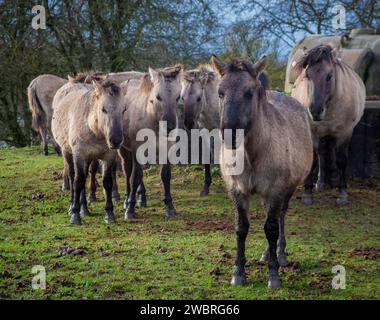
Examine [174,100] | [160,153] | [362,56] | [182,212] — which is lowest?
[182,212]

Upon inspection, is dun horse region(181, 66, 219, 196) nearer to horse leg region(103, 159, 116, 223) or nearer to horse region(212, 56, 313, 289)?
horse leg region(103, 159, 116, 223)

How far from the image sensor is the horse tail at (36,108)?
500 inches

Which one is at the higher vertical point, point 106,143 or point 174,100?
point 174,100

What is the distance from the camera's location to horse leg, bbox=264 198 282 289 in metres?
4.49

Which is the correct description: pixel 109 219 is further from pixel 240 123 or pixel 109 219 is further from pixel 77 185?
pixel 240 123

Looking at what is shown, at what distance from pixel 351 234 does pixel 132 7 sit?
9335mm

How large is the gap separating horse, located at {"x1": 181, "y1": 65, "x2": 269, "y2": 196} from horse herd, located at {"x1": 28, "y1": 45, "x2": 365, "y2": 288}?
0.01 meters

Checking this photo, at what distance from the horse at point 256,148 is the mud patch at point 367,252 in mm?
1199

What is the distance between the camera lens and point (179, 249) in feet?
19.1

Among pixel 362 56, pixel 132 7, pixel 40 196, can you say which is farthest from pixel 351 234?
pixel 132 7

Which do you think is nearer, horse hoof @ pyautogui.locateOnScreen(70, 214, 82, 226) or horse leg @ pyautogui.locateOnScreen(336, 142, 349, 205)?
horse hoof @ pyautogui.locateOnScreen(70, 214, 82, 226)

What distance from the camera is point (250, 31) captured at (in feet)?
49.9

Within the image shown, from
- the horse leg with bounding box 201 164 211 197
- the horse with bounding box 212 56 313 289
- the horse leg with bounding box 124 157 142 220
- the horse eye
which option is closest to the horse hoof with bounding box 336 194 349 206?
the horse leg with bounding box 201 164 211 197
